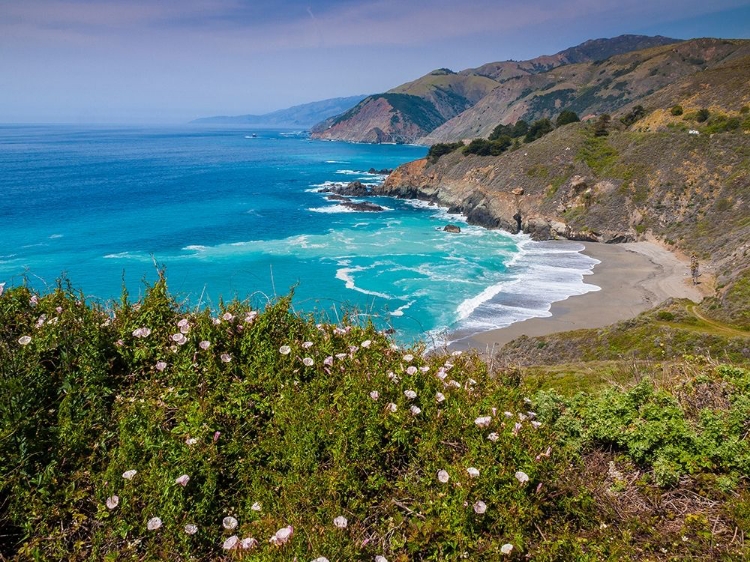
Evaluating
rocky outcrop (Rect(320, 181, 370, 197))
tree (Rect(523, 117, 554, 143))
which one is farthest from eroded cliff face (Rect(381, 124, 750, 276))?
rocky outcrop (Rect(320, 181, 370, 197))

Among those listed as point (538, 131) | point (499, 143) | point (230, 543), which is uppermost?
point (538, 131)

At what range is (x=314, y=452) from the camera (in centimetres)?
387

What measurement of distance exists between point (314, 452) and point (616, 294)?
39.3 metres

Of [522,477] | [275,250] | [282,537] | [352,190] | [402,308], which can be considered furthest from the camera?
[352,190]

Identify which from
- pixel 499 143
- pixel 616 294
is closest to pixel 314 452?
pixel 616 294

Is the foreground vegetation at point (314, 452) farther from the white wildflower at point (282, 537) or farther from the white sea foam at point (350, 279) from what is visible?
the white sea foam at point (350, 279)

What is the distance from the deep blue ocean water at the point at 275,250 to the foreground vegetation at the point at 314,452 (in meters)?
1.96

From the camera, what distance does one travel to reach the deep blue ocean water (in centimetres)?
3716

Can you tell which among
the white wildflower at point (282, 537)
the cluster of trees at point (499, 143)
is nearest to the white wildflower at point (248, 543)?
the white wildflower at point (282, 537)

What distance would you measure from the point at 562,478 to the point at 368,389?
1821 mm

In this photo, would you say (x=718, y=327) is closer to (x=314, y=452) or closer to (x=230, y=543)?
(x=314, y=452)

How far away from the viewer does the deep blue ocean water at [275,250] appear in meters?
37.2

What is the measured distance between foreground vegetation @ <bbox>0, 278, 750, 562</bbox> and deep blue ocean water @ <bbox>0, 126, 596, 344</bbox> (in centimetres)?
196

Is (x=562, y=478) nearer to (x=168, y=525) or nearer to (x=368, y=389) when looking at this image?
(x=368, y=389)
